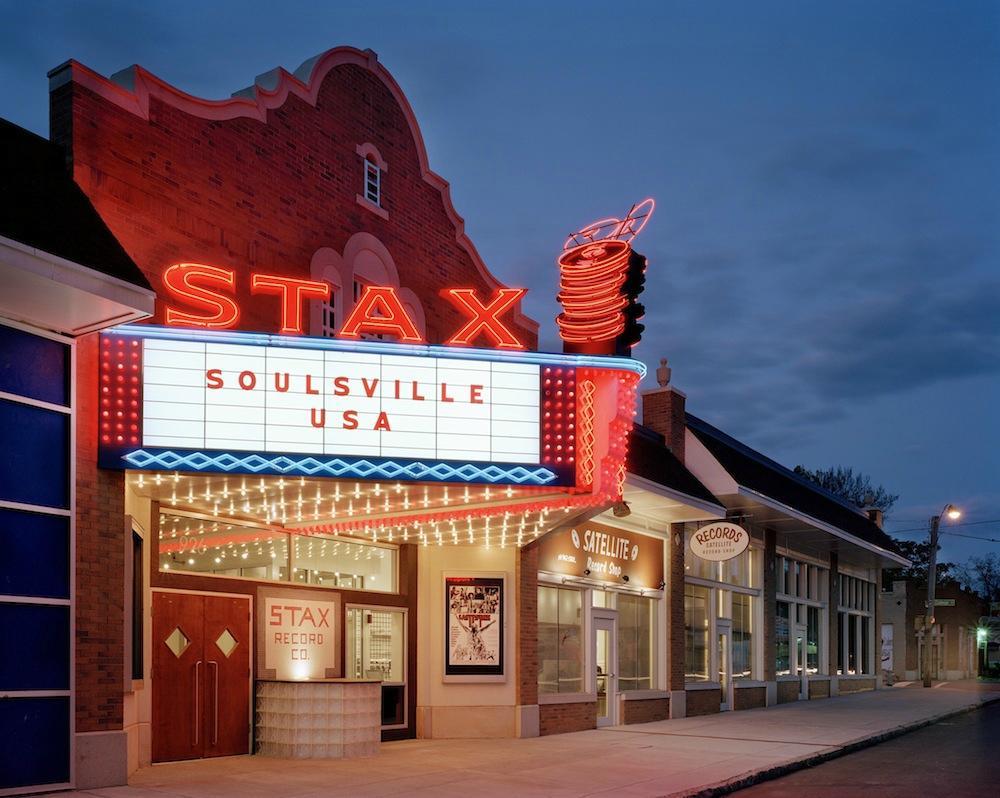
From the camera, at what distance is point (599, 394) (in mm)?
14719

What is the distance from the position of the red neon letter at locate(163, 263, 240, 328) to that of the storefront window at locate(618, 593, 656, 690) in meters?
12.1

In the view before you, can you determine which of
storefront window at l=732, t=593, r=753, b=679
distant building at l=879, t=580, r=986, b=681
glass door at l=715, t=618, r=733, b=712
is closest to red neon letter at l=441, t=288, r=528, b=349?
glass door at l=715, t=618, r=733, b=712

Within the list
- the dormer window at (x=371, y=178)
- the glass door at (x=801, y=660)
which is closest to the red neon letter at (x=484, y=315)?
the dormer window at (x=371, y=178)

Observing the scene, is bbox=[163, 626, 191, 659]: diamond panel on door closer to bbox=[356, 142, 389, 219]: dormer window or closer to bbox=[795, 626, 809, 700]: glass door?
bbox=[356, 142, 389, 219]: dormer window

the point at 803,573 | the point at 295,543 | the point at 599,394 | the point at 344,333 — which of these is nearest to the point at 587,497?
the point at 599,394

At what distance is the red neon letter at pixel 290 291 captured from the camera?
13.9m

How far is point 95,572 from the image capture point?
40.1ft

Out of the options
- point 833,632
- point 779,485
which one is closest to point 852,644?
point 833,632

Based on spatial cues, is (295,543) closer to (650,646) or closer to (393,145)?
(393,145)

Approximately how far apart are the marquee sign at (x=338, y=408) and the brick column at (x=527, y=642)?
5.73m

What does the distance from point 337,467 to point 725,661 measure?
1732 cm

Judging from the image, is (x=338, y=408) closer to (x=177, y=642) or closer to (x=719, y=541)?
(x=177, y=642)

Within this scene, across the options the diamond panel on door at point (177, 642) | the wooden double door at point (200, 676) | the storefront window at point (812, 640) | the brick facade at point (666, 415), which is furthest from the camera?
the storefront window at point (812, 640)

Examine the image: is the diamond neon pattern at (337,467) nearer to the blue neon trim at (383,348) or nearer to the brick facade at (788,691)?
the blue neon trim at (383,348)
